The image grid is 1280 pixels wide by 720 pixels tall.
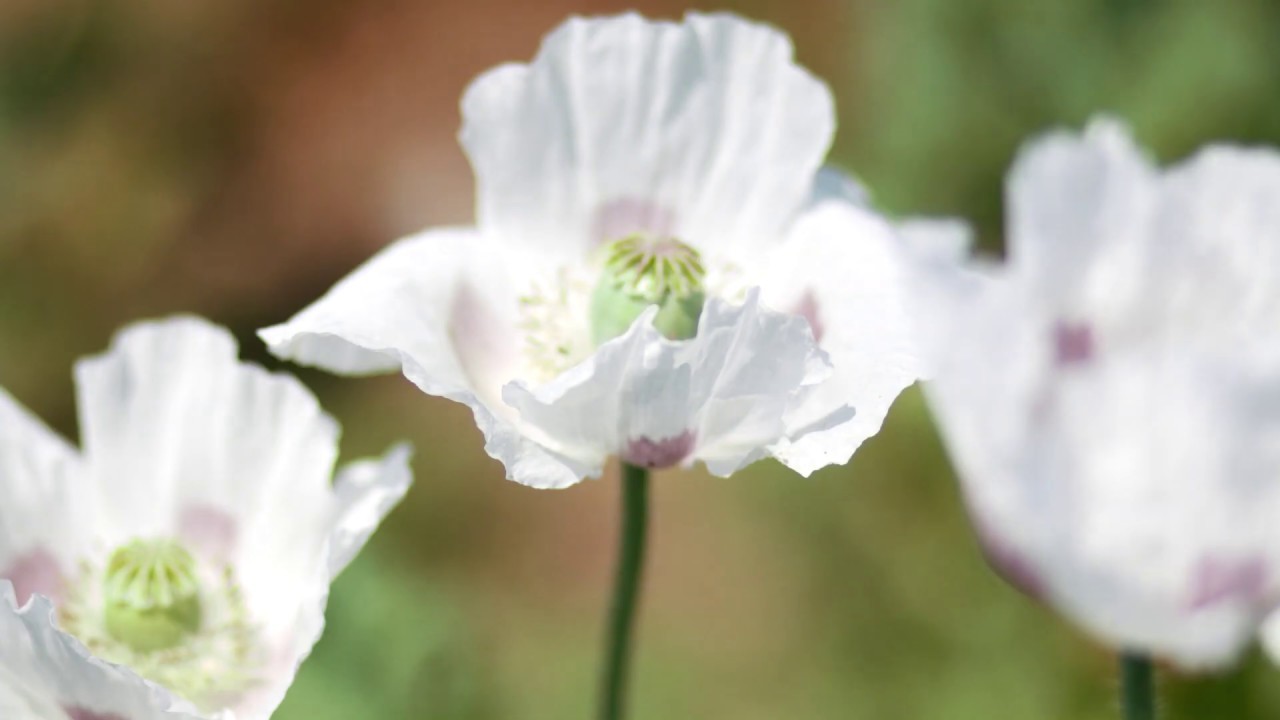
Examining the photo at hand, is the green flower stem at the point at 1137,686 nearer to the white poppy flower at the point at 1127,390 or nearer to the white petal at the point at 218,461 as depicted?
the white poppy flower at the point at 1127,390

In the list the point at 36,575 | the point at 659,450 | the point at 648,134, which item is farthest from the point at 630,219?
the point at 36,575

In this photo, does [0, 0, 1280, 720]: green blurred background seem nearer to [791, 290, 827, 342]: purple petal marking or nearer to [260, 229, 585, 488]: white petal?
[791, 290, 827, 342]: purple petal marking

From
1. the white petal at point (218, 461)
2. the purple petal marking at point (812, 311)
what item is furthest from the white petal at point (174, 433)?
the purple petal marking at point (812, 311)

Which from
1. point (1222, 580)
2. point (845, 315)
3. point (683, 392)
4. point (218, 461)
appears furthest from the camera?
point (218, 461)

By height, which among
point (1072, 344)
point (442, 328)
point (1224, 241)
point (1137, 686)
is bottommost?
point (1137, 686)

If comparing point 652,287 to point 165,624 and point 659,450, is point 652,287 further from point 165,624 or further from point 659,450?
point 165,624

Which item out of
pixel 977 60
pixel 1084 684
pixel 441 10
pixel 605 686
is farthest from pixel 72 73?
pixel 605 686
